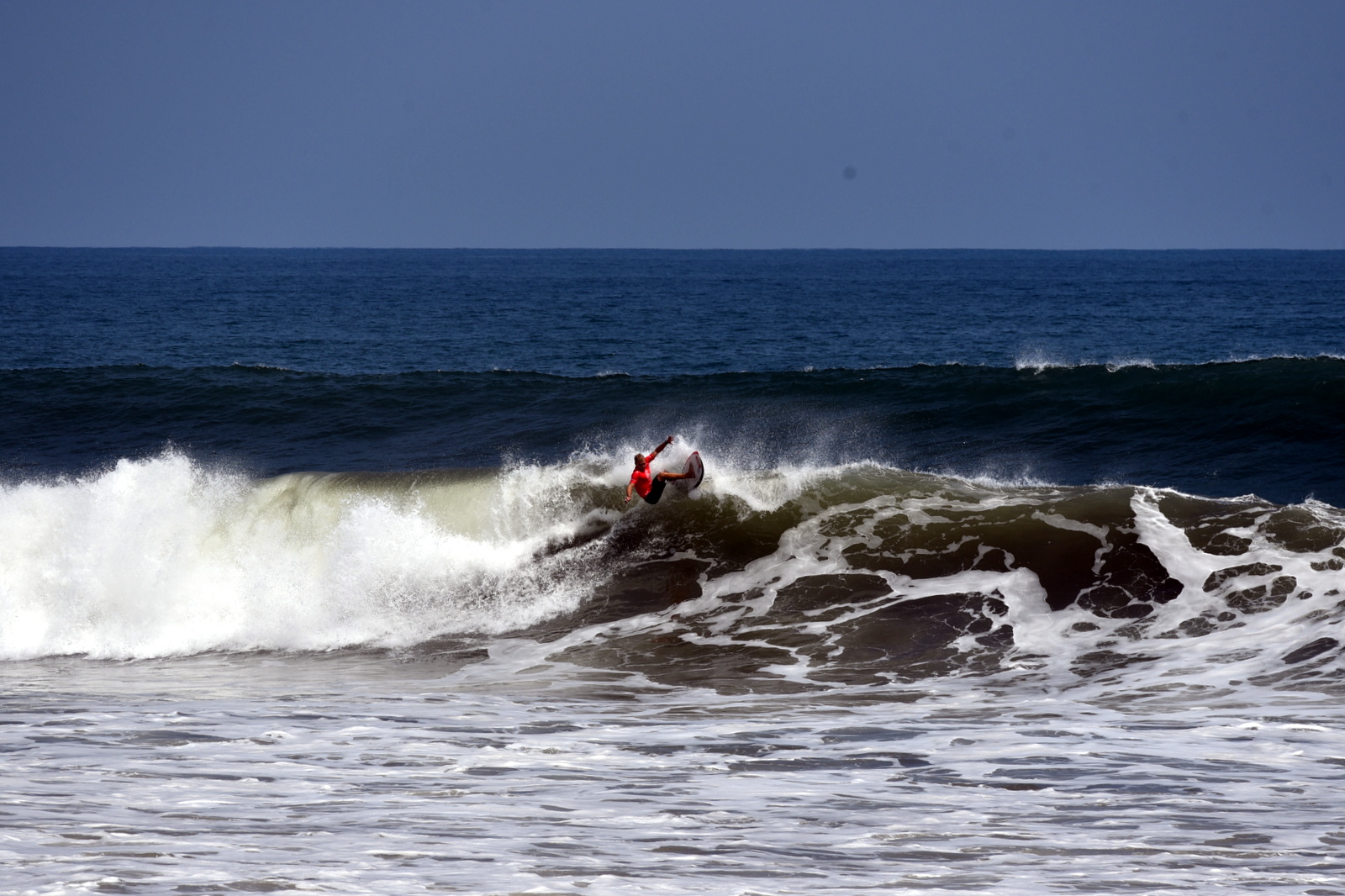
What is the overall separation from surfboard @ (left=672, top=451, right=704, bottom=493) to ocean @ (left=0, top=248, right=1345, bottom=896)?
0.90 feet

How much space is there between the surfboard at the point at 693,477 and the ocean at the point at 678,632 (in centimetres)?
28

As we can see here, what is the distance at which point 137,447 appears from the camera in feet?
70.2

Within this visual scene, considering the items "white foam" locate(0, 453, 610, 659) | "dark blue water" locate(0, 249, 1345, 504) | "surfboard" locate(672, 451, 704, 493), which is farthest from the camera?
"dark blue water" locate(0, 249, 1345, 504)

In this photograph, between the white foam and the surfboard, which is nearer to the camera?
the white foam

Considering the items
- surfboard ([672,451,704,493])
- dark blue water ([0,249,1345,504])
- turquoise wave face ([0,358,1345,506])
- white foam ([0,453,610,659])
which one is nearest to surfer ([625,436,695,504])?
surfboard ([672,451,704,493])

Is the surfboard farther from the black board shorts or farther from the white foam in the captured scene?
the white foam

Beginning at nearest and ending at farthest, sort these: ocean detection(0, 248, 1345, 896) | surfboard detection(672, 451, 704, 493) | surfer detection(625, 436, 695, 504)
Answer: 1. ocean detection(0, 248, 1345, 896)
2. surfer detection(625, 436, 695, 504)
3. surfboard detection(672, 451, 704, 493)

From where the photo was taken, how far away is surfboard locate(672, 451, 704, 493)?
1455 cm

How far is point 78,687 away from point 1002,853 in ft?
26.2

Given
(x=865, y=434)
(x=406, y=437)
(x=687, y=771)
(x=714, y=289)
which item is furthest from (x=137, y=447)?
(x=714, y=289)

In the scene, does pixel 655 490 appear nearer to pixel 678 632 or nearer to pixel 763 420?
pixel 678 632

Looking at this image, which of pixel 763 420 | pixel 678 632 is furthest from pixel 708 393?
pixel 678 632

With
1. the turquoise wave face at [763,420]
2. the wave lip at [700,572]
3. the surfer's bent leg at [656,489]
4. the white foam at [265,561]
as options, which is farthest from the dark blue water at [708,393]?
the surfer's bent leg at [656,489]

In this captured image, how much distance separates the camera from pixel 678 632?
1223cm
